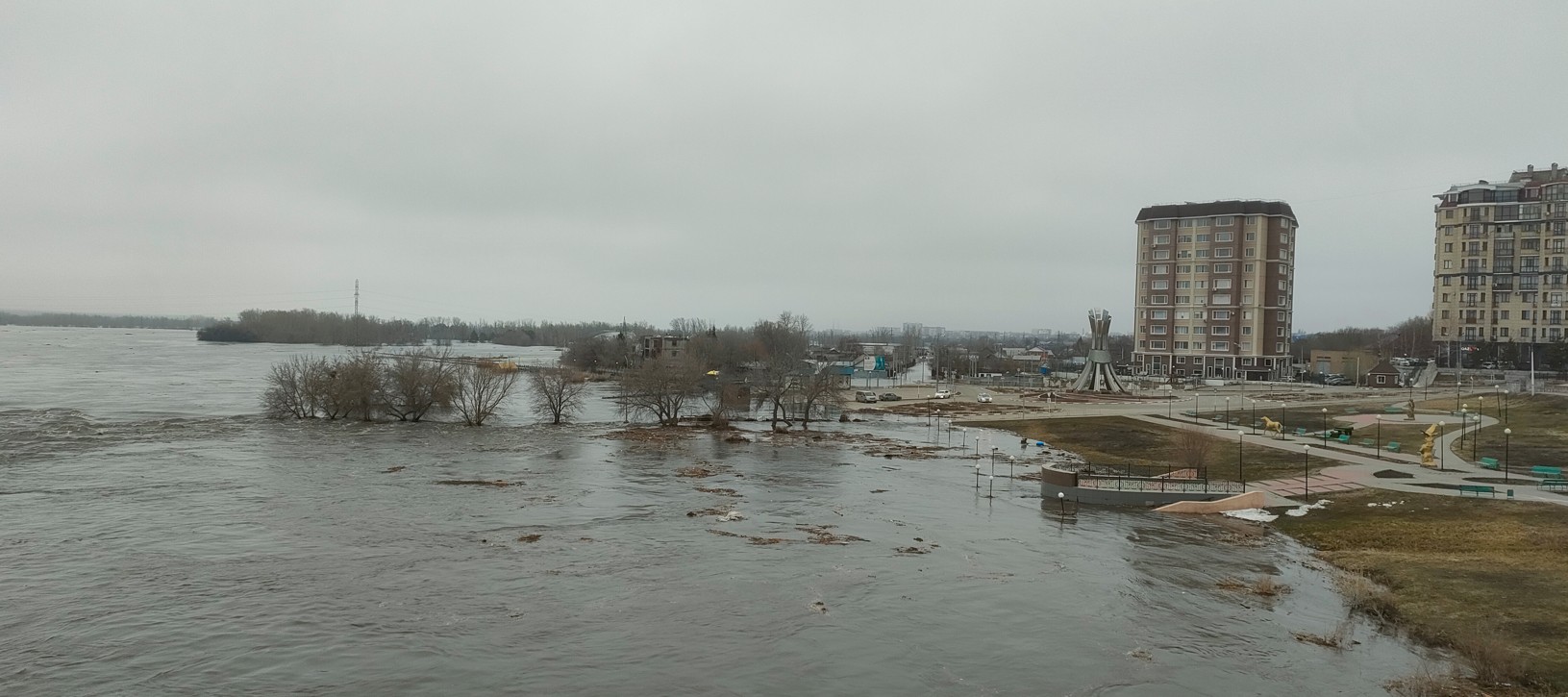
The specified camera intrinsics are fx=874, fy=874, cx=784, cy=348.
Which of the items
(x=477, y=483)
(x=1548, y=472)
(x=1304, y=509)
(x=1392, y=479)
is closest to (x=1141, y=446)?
(x=1392, y=479)

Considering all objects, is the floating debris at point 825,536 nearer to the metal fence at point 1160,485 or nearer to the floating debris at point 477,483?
the metal fence at point 1160,485

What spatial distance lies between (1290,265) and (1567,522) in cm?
11200

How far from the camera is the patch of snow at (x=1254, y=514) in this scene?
37969 mm

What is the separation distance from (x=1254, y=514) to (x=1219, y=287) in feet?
334

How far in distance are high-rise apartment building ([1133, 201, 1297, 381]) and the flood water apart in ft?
321

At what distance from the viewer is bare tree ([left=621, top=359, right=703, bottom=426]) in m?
77.8

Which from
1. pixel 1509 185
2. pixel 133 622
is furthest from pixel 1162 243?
pixel 133 622

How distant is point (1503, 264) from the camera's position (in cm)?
11819

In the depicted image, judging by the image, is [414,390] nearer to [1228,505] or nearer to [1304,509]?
[1228,505]

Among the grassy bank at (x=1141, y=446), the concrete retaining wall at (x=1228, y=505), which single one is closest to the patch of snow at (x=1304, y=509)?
the concrete retaining wall at (x=1228, y=505)

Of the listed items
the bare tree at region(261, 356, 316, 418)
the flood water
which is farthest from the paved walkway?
the bare tree at region(261, 356, 316, 418)

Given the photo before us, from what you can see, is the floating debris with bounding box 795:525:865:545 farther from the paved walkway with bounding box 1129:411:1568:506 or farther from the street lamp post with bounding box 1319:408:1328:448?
the street lamp post with bounding box 1319:408:1328:448

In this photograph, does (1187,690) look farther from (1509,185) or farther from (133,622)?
(1509,185)

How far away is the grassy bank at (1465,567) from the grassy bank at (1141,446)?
8.87 m
